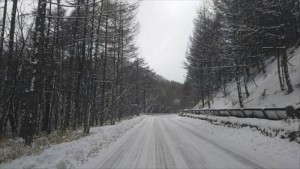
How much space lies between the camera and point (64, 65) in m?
32.3

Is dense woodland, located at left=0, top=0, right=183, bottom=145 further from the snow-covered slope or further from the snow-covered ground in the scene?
the snow-covered slope

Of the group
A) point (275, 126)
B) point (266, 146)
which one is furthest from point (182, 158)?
point (275, 126)

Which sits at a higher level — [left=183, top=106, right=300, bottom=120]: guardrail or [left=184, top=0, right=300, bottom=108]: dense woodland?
[left=184, top=0, right=300, bottom=108]: dense woodland

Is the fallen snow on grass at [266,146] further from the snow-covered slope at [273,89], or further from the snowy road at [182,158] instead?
the snow-covered slope at [273,89]

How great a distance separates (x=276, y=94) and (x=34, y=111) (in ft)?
64.8

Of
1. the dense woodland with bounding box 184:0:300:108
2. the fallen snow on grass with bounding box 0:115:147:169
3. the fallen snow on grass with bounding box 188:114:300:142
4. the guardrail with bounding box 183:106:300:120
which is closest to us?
the fallen snow on grass with bounding box 0:115:147:169

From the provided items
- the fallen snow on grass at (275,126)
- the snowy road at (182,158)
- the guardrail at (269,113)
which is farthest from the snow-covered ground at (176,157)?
the guardrail at (269,113)

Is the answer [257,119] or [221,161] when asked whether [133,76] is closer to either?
[257,119]

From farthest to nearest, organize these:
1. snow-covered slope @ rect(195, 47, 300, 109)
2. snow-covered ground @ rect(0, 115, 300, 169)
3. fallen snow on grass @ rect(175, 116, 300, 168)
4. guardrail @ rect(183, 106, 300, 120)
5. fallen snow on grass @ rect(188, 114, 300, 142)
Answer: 1. snow-covered slope @ rect(195, 47, 300, 109)
2. guardrail @ rect(183, 106, 300, 120)
3. fallen snow on grass @ rect(188, 114, 300, 142)
4. fallen snow on grass @ rect(175, 116, 300, 168)
5. snow-covered ground @ rect(0, 115, 300, 169)

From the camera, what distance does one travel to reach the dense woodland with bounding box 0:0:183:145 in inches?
547

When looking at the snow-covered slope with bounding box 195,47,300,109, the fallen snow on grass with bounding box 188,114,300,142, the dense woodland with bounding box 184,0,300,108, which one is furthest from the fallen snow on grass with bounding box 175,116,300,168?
the dense woodland with bounding box 184,0,300,108

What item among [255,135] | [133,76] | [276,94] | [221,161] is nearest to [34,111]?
[221,161]

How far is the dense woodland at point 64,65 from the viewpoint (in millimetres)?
13891

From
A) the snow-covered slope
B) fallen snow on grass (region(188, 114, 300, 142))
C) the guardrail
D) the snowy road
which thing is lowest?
the snowy road
